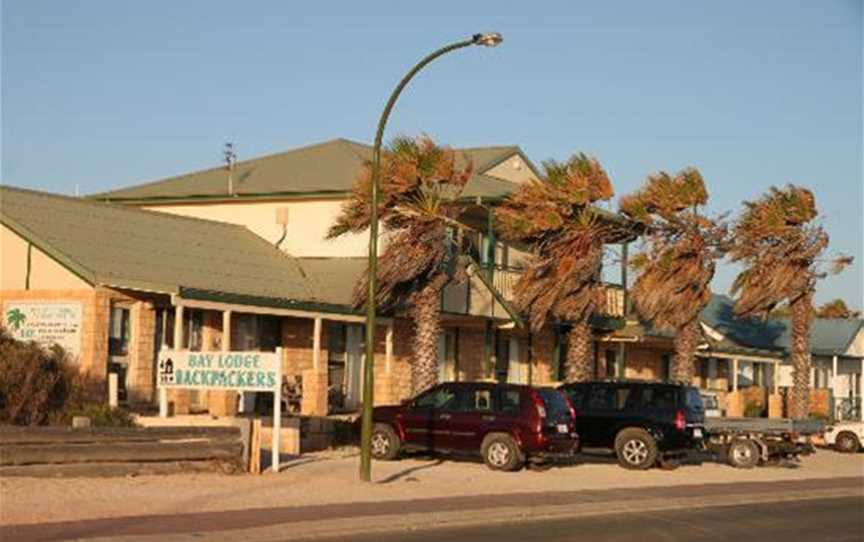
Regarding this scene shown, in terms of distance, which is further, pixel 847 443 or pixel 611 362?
pixel 611 362

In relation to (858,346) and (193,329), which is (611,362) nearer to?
(858,346)

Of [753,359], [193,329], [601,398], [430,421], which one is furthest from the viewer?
[753,359]

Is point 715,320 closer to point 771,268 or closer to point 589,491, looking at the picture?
point 771,268

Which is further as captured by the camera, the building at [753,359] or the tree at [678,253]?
the building at [753,359]

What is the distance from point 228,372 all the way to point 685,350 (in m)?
17.7

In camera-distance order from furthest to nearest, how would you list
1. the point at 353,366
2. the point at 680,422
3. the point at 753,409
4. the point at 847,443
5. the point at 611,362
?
the point at 753,409, the point at 611,362, the point at 847,443, the point at 353,366, the point at 680,422

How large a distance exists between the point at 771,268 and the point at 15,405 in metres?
23.1

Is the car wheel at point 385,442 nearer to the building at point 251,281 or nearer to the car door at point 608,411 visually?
the building at point 251,281

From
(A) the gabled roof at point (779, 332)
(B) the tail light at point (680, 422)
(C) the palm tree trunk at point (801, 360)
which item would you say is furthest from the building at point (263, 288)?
(B) the tail light at point (680, 422)

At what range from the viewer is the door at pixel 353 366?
34344 millimetres

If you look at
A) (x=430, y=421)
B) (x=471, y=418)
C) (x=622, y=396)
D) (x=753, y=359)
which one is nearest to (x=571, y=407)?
(x=622, y=396)

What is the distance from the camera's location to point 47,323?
27.6m

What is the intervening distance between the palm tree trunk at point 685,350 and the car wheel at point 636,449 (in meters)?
9.22

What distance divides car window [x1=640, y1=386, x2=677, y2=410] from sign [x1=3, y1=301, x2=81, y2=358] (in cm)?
1154
